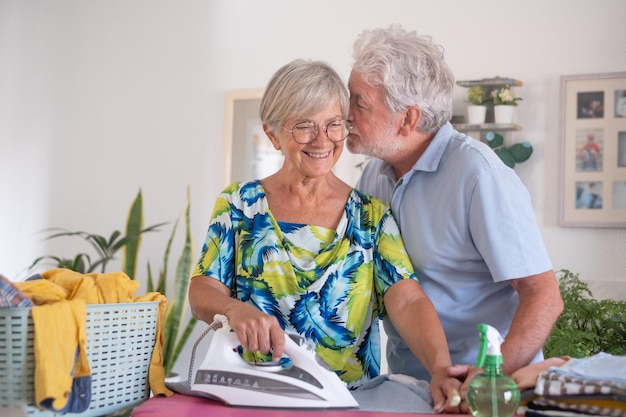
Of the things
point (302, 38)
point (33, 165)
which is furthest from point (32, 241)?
point (302, 38)

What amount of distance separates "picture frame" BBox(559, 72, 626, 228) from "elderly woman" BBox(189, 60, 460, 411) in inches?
83.3

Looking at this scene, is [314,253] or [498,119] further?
[498,119]

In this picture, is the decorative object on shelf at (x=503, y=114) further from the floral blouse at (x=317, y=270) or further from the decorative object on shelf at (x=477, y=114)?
the floral blouse at (x=317, y=270)

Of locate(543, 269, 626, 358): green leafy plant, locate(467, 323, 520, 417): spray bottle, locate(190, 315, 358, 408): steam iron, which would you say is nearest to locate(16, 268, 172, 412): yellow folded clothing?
locate(190, 315, 358, 408): steam iron

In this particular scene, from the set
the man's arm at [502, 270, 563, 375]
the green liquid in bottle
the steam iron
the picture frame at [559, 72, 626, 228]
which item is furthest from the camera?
the picture frame at [559, 72, 626, 228]

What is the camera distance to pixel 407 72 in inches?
75.5

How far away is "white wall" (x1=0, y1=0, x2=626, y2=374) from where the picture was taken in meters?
3.74

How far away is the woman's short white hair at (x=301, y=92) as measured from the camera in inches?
68.4

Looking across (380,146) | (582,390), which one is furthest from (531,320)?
(380,146)

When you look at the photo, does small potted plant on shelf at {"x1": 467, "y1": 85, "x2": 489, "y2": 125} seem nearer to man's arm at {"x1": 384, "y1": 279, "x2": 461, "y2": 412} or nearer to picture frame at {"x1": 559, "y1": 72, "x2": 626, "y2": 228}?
picture frame at {"x1": 559, "y1": 72, "x2": 626, "y2": 228}

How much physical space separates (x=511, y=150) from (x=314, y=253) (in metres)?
2.23

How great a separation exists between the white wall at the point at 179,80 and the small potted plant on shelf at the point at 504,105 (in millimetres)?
117

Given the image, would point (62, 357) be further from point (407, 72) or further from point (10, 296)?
point (407, 72)

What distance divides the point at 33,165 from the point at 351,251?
391 cm
